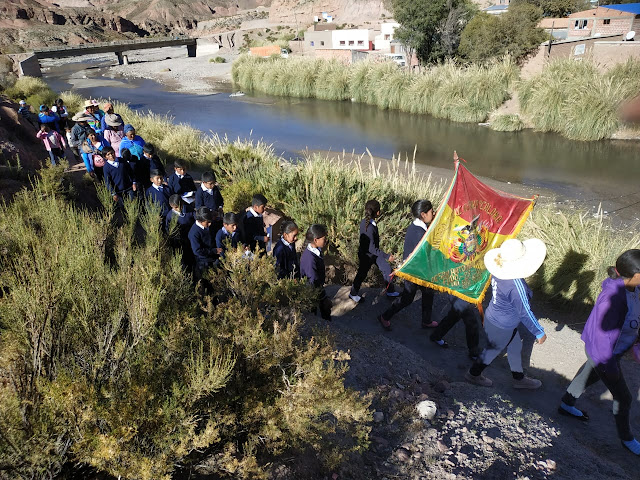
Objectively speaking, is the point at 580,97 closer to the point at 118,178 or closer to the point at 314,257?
the point at 314,257

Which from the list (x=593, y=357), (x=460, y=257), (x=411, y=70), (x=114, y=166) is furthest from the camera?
(x=411, y=70)

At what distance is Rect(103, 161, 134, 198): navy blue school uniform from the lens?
6430 mm

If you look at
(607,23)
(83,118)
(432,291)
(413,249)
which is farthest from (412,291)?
(607,23)

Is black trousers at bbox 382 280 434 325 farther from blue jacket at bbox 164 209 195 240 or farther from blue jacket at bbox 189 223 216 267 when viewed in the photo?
blue jacket at bbox 164 209 195 240

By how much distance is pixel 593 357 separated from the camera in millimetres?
3348

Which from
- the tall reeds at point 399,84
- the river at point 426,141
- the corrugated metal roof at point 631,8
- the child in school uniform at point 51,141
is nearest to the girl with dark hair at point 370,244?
the river at point 426,141

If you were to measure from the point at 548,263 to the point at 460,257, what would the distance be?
2.24m

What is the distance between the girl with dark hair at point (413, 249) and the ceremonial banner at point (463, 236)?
0.17m

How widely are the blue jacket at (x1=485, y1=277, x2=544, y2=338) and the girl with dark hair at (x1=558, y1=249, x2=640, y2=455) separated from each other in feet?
1.28

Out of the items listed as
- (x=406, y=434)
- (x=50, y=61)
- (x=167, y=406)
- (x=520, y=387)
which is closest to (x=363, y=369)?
(x=406, y=434)

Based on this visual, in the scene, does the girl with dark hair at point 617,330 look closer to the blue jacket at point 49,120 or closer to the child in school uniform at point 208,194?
the child in school uniform at point 208,194

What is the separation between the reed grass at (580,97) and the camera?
50.2 feet

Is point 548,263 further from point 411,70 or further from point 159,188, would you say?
point 411,70

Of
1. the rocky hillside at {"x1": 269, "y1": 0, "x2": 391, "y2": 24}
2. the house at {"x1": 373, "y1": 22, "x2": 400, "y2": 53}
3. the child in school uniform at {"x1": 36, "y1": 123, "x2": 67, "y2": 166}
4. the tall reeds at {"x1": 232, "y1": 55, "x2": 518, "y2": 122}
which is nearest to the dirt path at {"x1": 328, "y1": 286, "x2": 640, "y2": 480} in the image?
the child in school uniform at {"x1": 36, "y1": 123, "x2": 67, "y2": 166}
